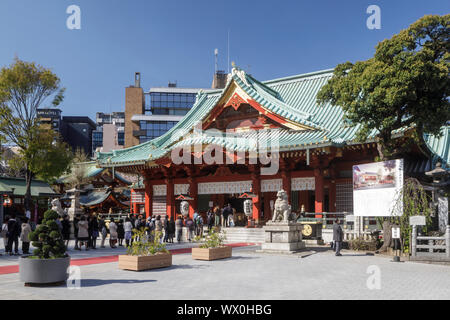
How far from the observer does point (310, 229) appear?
22.2 m

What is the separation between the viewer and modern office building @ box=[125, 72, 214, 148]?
76.4 metres

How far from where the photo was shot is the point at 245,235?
26.2 meters

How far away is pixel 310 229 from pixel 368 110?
764cm

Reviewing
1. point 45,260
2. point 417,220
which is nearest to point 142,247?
point 45,260

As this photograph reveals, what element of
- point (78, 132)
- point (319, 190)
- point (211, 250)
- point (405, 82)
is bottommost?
point (211, 250)

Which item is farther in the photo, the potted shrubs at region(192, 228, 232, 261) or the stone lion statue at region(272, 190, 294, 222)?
the stone lion statue at region(272, 190, 294, 222)

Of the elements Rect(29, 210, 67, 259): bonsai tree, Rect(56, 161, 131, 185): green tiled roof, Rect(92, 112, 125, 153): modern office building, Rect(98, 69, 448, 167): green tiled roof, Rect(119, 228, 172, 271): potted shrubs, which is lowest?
Rect(119, 228, 172, 271): potted shrubs

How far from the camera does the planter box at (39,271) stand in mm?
10180

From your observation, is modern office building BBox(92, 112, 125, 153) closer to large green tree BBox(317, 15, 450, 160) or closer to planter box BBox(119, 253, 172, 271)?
large green tree BBox(317, 15, 450, 160)

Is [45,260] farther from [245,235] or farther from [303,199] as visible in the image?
[303,199]

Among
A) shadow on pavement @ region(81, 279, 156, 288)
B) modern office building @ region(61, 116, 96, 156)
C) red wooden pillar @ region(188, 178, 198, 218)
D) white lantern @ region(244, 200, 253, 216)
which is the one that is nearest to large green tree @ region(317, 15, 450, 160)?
white lantern @ region(244, 200, 253, 216)

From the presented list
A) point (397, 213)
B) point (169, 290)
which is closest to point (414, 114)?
point (397, 213)

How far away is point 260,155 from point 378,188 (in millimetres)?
8737

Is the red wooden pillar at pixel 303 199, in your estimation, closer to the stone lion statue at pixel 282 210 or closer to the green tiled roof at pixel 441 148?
the green tiled roof at pixel 441 148
